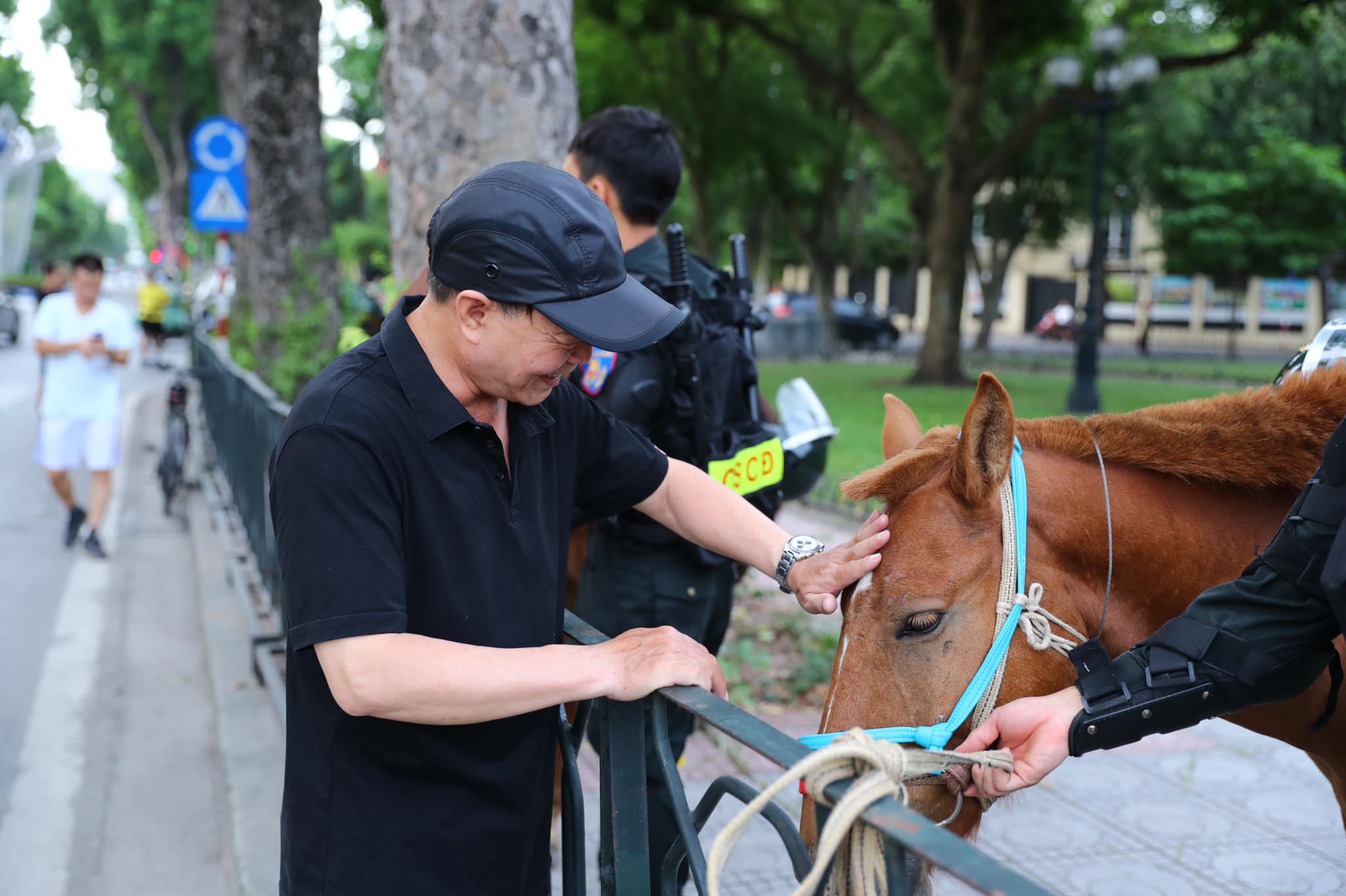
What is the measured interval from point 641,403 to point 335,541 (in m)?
1.54

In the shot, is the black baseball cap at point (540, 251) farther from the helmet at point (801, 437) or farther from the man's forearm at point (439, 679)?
the helmet at point (801, 437)

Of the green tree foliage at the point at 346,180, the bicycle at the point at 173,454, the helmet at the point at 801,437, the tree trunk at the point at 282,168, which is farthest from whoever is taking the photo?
the green tree foliage at the point at 346,180

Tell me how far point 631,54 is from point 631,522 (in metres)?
22.2

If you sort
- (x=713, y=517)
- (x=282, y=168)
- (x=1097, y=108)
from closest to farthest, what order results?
(x=713, y=517) < (x=282, y=168) < (x=1097, y=108)

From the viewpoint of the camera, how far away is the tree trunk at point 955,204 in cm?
1959

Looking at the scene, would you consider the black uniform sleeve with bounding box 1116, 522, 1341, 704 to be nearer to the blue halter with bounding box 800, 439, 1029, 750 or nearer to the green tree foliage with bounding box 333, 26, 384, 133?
the blue halter with bounding box 800, 439, 1029, 750

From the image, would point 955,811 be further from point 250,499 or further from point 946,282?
point 946,282

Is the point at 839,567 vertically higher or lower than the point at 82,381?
higher

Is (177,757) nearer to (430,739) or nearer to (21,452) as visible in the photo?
(430,739)

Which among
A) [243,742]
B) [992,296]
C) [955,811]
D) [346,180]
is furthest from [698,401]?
[346,180]

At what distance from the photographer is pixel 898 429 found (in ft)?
8.57

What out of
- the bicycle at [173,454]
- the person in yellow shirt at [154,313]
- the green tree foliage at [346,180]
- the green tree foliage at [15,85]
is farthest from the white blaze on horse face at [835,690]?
the green tree foliage at [15,85]

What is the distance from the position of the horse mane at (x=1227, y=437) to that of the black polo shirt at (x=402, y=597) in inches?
33.6

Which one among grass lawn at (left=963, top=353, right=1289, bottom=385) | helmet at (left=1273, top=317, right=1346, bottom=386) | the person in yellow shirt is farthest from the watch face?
the person in yellow shirt
